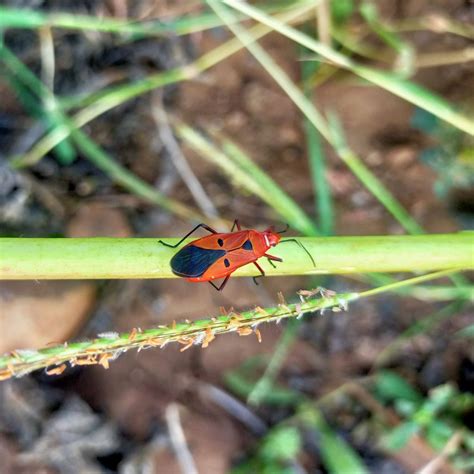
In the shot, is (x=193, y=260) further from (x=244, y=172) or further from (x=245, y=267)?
(x=244, y=172)

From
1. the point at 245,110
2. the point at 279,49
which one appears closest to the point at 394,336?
the point at 245,110

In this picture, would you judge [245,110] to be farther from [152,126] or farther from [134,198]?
[134,198]

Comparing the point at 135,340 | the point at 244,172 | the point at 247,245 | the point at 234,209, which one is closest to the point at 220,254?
the point at 247,245

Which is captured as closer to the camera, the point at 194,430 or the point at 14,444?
the point at 14,444

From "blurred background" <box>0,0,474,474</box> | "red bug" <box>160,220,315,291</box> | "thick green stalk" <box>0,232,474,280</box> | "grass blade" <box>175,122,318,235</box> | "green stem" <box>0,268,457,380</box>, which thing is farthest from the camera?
"blurred background" <box>0,0,474,474</box>

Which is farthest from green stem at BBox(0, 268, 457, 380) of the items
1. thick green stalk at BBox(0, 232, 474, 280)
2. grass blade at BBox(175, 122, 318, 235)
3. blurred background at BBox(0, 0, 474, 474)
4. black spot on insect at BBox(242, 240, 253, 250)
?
blurred background at BBox(0, 0, 474, 474)

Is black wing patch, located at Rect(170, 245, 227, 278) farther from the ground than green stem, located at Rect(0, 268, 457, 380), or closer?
closer

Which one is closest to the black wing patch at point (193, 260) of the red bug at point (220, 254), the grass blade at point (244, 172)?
the red bug at point (220, 254)

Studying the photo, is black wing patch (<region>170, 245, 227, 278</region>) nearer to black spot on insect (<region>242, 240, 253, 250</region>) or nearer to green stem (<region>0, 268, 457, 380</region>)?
black spot on insect (<region>242, 240, 253, 250</region>)

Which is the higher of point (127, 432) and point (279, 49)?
point (279, 49)
